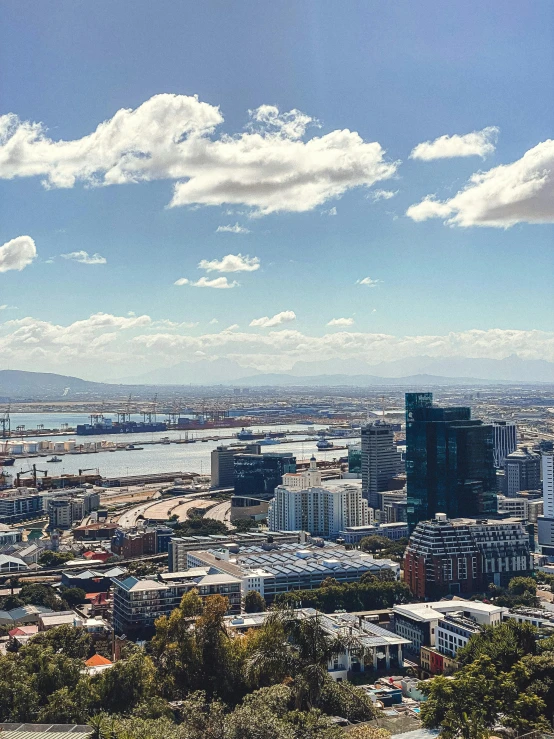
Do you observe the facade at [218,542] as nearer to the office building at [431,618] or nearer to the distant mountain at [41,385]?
the office building at [431,618]

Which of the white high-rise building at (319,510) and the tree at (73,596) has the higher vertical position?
the white high-rise building at (319,510)

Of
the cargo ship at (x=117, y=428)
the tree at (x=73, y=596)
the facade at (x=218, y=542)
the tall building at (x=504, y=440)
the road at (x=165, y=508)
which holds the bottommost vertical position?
the road at (x=165, y=508)

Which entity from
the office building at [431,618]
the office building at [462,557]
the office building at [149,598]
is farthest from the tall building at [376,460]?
the office building at [431,618]

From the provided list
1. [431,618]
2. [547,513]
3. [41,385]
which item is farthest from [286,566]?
[41,385]

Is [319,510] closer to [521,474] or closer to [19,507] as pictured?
[521,474]

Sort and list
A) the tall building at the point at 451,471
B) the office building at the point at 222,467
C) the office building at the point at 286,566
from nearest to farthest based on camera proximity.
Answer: the office building at the point at 286,566
the tall building at the point at 451,471
the office building at the point at 222,467

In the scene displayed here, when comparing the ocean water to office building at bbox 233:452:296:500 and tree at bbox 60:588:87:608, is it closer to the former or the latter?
office building at bbox 233:452:296:500

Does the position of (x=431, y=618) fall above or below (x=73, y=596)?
above

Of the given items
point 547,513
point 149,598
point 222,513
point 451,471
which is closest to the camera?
point 149,598
